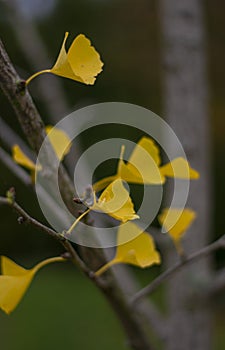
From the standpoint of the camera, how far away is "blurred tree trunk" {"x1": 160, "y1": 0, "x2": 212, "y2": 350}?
681 millimetres

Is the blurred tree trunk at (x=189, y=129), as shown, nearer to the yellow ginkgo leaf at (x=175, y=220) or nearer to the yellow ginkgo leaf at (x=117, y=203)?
the yellow ginkgo leaf at (x=175, y=220)

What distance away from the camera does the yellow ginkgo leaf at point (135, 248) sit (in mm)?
326

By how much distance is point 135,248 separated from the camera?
33 centimetres

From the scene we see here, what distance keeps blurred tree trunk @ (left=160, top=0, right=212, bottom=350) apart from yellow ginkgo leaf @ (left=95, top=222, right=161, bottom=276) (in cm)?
34

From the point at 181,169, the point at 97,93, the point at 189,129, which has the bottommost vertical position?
the point at 97,93

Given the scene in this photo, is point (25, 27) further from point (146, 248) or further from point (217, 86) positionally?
point (217, 86)

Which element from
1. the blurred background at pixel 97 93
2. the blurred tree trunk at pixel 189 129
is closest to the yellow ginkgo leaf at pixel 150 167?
the blurred tree trunk at pixel 189 129

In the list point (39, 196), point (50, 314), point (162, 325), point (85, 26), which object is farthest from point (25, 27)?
point (85, 26)

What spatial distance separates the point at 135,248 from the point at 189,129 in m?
0.40

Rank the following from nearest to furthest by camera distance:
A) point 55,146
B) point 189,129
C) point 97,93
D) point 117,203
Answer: point 117,203
point 55,146
point 189,129
point 97,93

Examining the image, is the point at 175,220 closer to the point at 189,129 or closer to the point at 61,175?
the point at 61,175

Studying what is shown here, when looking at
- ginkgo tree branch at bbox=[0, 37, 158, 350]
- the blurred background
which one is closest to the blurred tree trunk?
ginkgo tree branch at bbox=[0, 37, 158, 350]

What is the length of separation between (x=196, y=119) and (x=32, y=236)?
2232 mm

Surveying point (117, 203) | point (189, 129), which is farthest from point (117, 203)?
point (189, 129)
